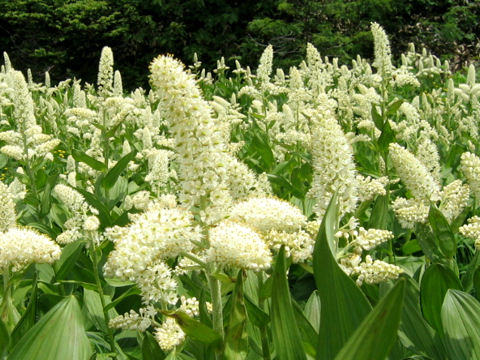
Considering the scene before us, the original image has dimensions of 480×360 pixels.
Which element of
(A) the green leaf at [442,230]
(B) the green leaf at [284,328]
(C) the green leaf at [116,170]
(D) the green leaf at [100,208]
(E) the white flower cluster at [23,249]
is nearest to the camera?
(B) the green leaf at [284,328]

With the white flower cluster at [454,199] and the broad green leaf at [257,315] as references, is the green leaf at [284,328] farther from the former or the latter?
the white flower cluster at [454,199]

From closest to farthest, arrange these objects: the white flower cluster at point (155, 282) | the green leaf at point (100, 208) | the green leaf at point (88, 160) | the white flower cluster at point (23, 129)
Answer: the white flower cluster at point (155, 282) < the green leaf at point (100, 208) < the green leaf at point (88, 160) < the white flower cluster at point (23, 129)

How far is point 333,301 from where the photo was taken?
1.64 metres

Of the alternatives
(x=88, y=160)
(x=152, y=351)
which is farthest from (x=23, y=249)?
(x=88, y=160)

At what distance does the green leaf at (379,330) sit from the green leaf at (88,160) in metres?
3.83

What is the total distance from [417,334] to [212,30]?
19639mm

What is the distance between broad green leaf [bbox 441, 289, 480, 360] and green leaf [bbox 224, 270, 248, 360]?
830mm

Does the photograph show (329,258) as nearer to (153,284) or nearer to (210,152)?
(210,152)

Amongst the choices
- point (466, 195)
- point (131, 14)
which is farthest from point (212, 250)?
point (131, 14)

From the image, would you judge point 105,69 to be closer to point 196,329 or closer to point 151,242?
point 151,242

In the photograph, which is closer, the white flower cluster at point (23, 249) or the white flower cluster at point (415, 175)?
the white flower cluster at point (23, 249)

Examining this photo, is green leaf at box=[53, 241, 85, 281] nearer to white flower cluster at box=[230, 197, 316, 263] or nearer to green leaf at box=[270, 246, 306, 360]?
white flower cluster at box=[230, 197, 316, 263]

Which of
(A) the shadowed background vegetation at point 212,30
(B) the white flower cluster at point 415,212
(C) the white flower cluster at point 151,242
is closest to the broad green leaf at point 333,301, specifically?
(C) the white flower cluster at point 151,242

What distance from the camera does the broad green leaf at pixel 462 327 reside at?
2098 mm
